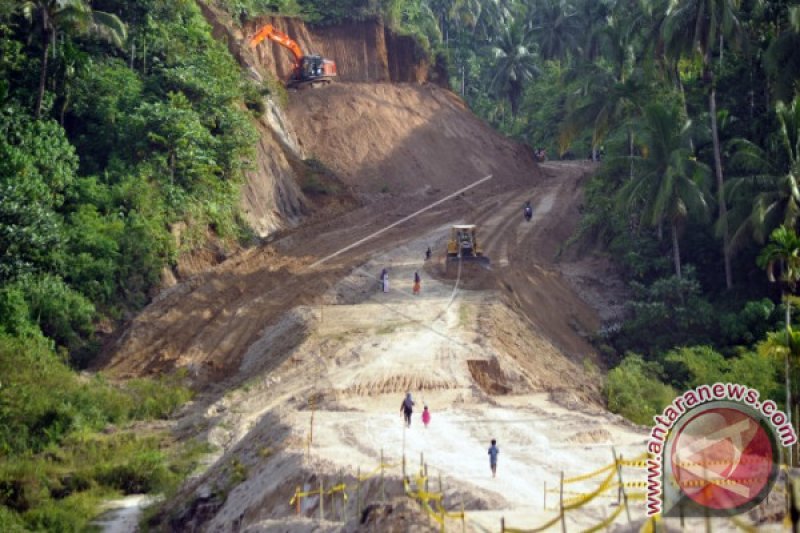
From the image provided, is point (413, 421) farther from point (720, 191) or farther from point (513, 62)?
point (513, 62)

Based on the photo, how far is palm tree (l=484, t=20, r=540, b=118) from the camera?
96.0m

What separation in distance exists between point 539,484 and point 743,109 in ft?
107

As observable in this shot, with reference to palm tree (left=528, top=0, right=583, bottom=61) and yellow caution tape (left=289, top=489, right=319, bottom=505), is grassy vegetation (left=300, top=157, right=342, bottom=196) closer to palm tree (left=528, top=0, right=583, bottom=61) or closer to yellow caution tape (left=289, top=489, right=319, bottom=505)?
palm tree (left=528, top=0, right=583, bottom=61)

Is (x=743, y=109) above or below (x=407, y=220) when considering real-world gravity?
above

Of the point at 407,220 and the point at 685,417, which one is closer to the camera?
the point at 685,417

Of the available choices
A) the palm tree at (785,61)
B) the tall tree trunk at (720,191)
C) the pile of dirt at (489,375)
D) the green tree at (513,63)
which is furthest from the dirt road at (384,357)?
the green tree at (513,63)

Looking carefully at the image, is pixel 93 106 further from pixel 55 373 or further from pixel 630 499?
pixel 630 499

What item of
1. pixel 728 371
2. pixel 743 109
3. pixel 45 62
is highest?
pixel 45 62

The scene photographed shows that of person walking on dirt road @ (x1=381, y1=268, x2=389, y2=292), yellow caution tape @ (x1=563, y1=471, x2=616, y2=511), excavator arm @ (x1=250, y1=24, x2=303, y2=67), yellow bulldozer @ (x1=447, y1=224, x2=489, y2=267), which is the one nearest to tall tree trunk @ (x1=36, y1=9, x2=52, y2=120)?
person walking on dirt road @ (x1=381, y1=268, x2=389, y2=292)

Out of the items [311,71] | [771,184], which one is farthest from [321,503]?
[311,71]

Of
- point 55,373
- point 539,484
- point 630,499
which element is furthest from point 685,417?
point 55,373

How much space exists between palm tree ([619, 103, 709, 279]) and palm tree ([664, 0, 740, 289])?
114 cm

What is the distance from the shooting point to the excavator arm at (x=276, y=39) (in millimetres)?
70312

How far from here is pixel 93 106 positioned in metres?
50.6
